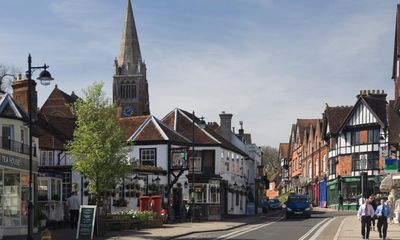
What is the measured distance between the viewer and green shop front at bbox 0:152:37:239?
2650 centimetres

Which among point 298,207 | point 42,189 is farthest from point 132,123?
point 42,189

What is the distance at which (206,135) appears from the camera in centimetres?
5297

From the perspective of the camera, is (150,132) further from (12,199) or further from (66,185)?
(12,199)

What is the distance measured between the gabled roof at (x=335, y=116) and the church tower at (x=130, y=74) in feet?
181

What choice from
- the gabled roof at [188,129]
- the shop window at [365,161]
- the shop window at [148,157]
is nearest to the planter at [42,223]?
the shop window at [148,157]

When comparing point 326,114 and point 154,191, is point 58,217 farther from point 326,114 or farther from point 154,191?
point 326,114

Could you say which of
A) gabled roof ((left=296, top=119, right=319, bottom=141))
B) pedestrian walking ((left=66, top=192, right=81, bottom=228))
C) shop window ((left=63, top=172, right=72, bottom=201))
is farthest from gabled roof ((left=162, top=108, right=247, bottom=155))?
gabled roof ((left=296, top=119, right=319, bottom=141))

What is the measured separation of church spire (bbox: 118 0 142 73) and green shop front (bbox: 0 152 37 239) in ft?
328

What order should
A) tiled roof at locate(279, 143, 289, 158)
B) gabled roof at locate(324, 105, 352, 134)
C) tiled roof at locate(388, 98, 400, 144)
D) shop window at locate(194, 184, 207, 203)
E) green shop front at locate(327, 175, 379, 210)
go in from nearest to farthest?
shop window at locate(194, 184, 207, 203)
tiled roof at locate(388, 98, 400, 144)
green shop front at locate(327, 175, 379, 210)
gabled roof at locate(324, 105, 352, 134)
tiled roof at locate(279, 143, 289, 158)

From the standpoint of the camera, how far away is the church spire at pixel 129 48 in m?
128

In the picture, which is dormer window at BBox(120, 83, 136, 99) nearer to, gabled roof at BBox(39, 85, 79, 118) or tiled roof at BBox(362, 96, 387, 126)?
gabled roof at BBox(39, 85, 79, 118)

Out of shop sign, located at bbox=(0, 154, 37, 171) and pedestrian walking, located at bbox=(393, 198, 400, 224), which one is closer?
shop sign, located at bbox=(0, 154, 37, 171)

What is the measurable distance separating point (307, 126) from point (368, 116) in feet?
108

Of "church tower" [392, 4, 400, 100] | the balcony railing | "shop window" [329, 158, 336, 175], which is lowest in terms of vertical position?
"shop window" [329, 158, 336, 175]
